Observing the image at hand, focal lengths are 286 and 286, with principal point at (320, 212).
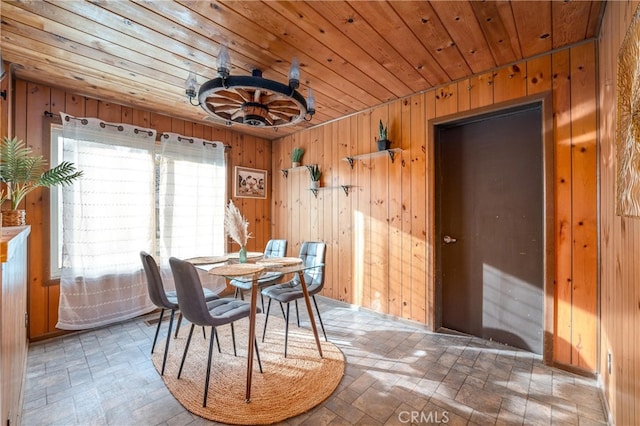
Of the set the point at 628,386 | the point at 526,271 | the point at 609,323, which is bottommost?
the point at 628,386

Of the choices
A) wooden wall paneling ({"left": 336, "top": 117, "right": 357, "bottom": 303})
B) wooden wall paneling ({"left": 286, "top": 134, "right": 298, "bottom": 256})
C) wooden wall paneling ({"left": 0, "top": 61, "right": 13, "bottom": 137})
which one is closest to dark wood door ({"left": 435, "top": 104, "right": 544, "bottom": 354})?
wooden wall paneling ({"left": 336, "top": 117, "right": 357, "bottom": 303})

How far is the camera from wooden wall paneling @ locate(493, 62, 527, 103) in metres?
2.38

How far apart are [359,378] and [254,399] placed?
29.5 inches

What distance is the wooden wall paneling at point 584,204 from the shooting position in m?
2.06

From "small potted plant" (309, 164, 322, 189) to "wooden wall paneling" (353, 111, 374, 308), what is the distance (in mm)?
585

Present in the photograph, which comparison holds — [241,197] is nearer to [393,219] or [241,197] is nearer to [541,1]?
[393,219]

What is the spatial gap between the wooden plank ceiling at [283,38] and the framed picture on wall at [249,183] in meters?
1.65

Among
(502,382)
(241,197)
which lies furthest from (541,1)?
(241,197)

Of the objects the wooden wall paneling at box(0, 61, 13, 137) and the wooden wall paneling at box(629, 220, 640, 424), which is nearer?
the wooden wall paneling at box(629, 220, 640, 424)

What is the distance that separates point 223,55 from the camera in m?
1.75

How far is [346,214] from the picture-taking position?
12.2 ft

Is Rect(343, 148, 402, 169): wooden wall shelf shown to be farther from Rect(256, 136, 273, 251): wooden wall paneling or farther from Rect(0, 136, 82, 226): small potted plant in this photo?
Rect(0, 136, 82, 226): small potted plant

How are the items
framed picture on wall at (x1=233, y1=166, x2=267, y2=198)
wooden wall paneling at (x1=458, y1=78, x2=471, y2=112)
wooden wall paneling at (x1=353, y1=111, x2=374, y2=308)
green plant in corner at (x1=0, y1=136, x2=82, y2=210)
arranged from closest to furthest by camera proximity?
green plant in corner at (x1=0, y1=136, x2=82, y2=210) → wooden wall paneling at (x1=458, y1=78, x2=471, y2=112) → wooden wall paneling at (x1=353, y1=111, x2=374, y2=308) → framed picture on wall at (x1=233, y1=166, x2=267, y2=198)

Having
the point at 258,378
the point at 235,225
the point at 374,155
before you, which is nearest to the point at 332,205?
the point at 374,155
